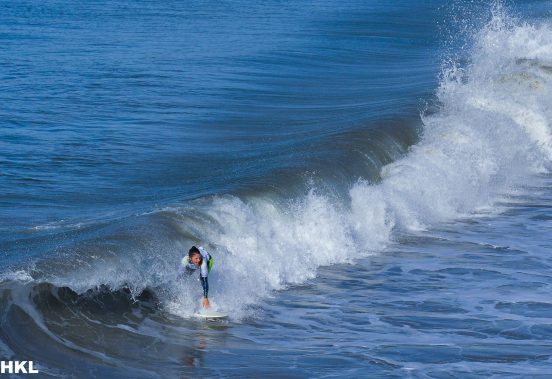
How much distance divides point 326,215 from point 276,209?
32.1 inches

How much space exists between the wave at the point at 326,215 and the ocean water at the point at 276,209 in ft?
0.15

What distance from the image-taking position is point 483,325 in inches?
523

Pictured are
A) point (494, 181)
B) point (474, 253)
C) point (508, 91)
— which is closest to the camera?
point (474, 253)

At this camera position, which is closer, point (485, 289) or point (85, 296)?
point (85, 296)

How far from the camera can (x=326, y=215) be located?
17.5m

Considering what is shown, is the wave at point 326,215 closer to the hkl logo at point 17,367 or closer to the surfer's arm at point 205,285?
the surfer's arm at point 205,285

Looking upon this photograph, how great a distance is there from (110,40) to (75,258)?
78.5 feet

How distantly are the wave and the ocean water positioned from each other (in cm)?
4

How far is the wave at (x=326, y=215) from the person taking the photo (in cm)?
1388

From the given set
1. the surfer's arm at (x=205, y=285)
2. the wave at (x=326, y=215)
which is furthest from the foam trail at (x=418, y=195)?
the surfer's arm at (x=205, y=285)

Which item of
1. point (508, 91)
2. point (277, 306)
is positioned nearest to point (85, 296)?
point (277, 306)

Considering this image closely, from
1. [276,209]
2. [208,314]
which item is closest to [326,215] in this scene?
[276,209]

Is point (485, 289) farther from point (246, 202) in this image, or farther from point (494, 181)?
point (494, 181)

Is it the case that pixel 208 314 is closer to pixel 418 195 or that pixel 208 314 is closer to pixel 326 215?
pixel 326 215
